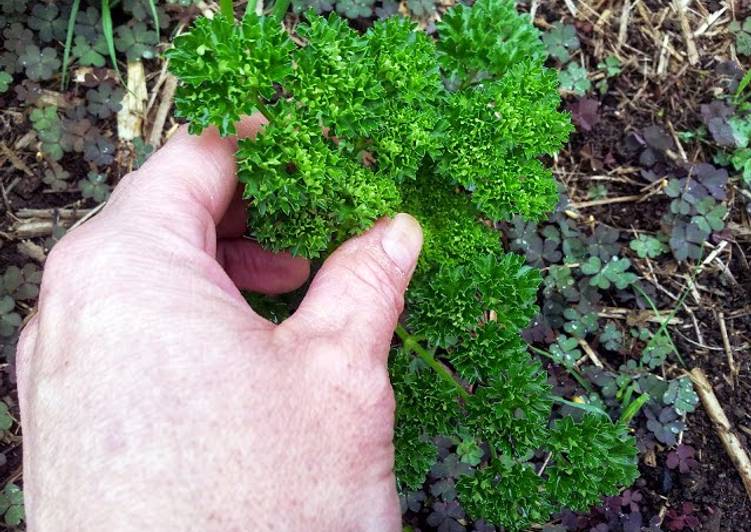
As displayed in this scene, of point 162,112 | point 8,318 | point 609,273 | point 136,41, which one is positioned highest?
point 136,41

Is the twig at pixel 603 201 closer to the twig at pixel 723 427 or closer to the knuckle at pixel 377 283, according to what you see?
the twig at pixel 723 427

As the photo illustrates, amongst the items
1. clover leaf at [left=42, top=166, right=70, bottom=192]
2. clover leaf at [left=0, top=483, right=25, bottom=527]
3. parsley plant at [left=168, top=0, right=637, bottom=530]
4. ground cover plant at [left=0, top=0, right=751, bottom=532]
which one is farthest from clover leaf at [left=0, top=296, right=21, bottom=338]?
parsley plant at [left=168, top=0, right=637, bottom=530]

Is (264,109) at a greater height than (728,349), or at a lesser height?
greater

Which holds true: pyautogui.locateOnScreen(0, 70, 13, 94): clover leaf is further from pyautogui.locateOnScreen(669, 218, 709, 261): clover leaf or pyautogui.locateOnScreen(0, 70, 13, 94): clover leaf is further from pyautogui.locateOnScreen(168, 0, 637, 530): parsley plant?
pyautogui.locateOnScreen(669, 218, 709, 261): clover leaf

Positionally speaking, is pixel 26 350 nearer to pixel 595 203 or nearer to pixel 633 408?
pixel 633 408

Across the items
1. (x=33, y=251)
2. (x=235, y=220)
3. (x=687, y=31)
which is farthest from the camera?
(x=687, y=31)

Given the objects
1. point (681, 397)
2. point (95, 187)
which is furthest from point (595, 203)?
point (95, 187)

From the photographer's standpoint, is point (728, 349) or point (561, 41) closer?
point (728, 349)
